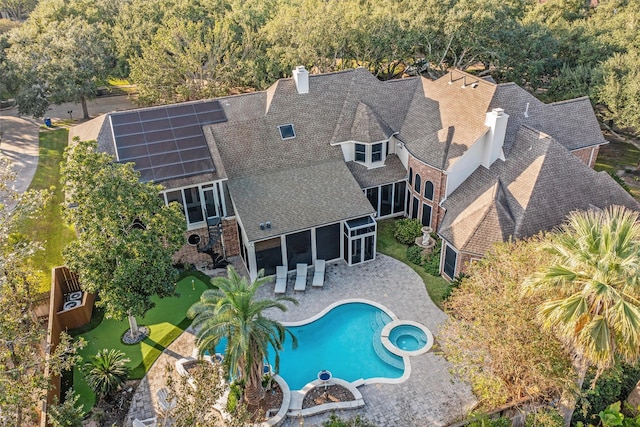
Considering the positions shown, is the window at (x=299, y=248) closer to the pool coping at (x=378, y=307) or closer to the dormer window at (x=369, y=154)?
the pool coping at (x=378, y=307)

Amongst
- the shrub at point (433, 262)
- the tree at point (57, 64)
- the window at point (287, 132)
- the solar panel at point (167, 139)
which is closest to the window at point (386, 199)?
the shrub at point (433, 262)

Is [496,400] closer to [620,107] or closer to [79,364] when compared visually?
[79,364]

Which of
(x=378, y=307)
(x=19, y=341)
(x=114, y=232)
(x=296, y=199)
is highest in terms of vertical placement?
(x=114, y=232)

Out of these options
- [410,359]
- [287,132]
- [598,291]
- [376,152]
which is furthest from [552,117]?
[598,291]

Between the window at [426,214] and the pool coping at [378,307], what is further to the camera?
the window at [426,214]

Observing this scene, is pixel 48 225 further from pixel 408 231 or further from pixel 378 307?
pixel 408 231

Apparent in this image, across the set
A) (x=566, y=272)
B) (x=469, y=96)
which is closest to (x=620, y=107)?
(x=469, y=96)

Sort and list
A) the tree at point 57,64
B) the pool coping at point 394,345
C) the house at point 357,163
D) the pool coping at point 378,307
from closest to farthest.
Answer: the pool coping at point 378,307 → the pool coping at point 394,345 → the house at point 357,163 → the tree at point 57,64
